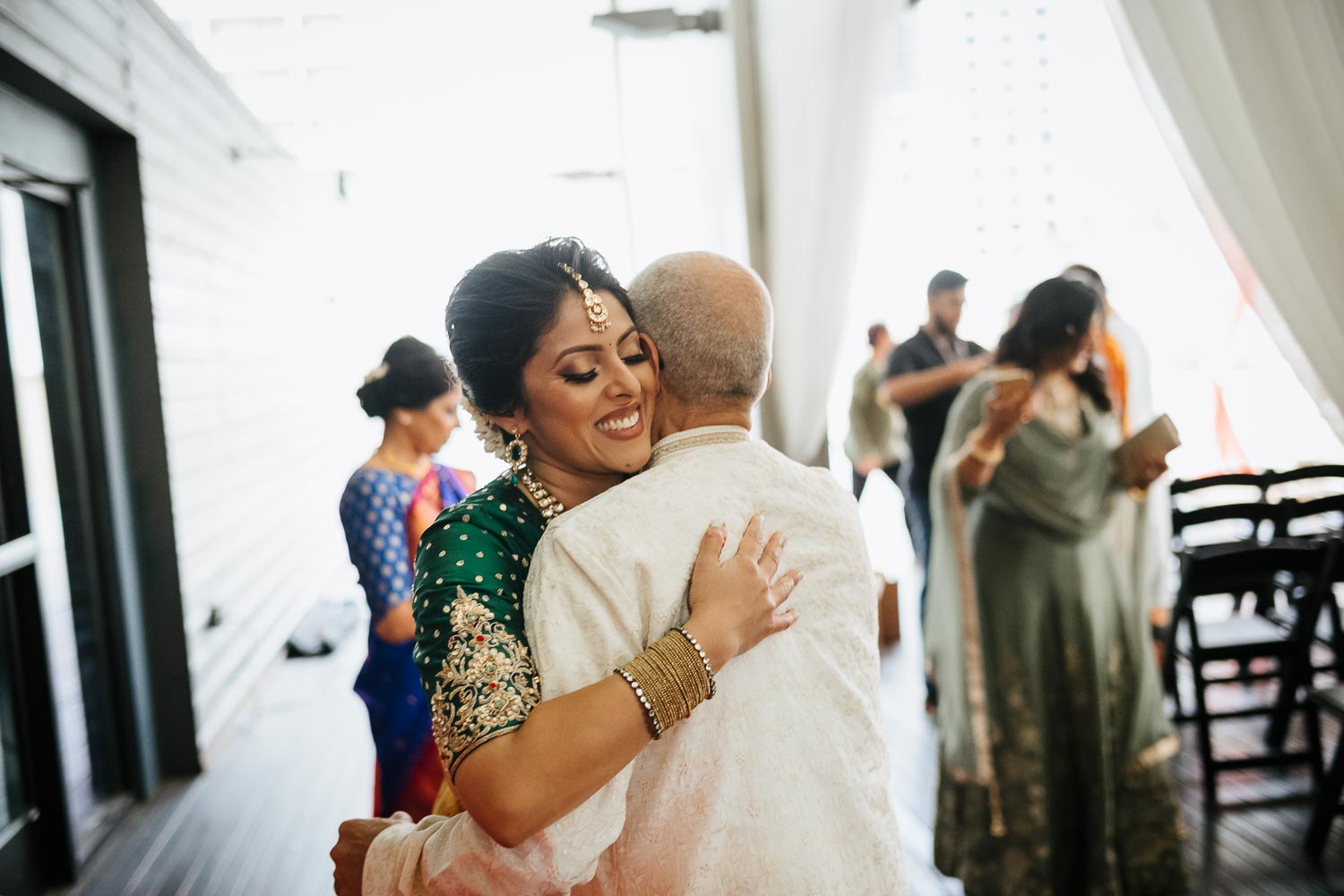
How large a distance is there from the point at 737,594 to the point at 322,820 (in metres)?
2.92

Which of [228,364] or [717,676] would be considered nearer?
[717,676]

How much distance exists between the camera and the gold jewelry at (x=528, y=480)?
1085mm

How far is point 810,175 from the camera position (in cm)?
220

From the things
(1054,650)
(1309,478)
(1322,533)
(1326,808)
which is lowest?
(1326,808)

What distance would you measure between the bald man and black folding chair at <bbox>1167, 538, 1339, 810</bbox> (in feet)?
7.42

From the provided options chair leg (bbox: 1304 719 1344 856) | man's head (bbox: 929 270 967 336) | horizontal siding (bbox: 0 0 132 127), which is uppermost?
horizontal siding (bbox: 0 0 132 127)

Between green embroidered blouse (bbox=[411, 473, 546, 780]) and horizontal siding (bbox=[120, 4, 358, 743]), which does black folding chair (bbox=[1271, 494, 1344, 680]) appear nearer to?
green embroidered blouse (bbox=[411, 473, 546, 780])

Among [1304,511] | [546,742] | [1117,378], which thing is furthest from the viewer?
[1304,511]

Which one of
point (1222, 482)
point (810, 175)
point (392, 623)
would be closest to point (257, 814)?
point (392, 623)

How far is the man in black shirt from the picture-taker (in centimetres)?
339

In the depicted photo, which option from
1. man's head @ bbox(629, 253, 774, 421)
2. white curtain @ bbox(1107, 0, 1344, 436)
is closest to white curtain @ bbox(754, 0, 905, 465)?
white curtain @ bbox(1107, 0, 1344, 436)

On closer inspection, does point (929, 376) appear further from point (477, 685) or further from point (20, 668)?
point (20, 668)

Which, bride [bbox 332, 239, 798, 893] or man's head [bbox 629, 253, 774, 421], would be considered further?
man's head [bbox 629, 253, 774, 421]

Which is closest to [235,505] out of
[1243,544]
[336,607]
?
[336,607]
